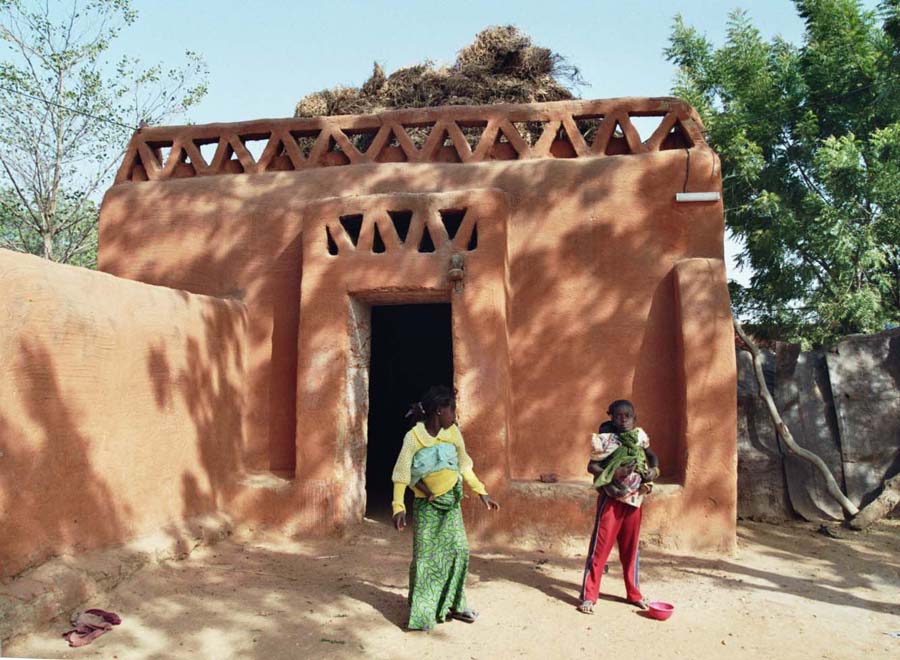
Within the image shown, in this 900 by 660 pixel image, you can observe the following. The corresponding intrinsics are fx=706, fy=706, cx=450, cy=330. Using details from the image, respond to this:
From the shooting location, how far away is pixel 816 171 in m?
10.8

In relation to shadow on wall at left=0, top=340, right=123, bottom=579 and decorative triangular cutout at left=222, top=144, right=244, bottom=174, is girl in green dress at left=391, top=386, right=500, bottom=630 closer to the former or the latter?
shadow on wall at left=0, top=340, right=123, bottom=579

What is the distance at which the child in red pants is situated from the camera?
4.43 metres

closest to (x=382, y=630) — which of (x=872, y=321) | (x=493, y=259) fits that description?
(x=493, y=259)

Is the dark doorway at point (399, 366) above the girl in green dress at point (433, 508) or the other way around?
above

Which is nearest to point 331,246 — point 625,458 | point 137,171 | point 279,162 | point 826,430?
point 279,162

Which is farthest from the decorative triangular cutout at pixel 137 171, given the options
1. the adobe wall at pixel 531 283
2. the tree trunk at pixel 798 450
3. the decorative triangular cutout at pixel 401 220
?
the tree trunk at pixel 798 450

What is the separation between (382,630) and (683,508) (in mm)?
2901

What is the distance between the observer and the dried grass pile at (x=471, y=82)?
1087 centimetres

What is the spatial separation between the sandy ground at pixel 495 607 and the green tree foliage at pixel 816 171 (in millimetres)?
5544

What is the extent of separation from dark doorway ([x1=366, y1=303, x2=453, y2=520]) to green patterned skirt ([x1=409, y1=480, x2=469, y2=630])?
549 cm

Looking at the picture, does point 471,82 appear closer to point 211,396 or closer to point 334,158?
point 334,158

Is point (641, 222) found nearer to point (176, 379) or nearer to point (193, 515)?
point (176, 379)

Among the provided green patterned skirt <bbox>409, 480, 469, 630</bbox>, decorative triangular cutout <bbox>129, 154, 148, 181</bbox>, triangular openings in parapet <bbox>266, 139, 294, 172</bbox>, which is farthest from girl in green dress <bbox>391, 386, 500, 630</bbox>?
decorative triangular cutout <bbox>129, 154, 148, 181</bbox>

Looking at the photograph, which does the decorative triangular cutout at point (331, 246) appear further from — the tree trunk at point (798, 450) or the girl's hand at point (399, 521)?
the tree trunk at point (798, 450)
